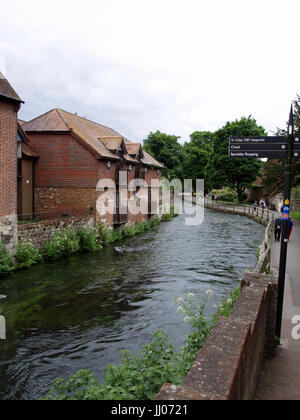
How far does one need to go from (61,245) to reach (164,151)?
50151 millimetres

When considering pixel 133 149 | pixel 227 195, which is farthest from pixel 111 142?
pixel 227 195

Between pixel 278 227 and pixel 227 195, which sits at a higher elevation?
pixel 227 195

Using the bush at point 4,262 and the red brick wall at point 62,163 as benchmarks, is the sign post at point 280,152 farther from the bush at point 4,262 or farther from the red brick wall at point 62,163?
the red brick wall at point 62,163

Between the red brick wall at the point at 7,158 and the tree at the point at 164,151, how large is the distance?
50.3 meters

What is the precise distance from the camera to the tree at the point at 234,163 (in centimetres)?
4681

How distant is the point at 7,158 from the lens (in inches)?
541

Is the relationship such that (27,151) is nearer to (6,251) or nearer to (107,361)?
(6,251)

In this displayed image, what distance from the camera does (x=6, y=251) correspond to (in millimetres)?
13281

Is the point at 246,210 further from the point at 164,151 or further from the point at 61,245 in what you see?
the point at 61,245

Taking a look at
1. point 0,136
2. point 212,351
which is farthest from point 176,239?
point 212,351

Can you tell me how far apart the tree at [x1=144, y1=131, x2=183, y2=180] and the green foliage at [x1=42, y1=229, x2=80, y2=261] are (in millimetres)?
47128

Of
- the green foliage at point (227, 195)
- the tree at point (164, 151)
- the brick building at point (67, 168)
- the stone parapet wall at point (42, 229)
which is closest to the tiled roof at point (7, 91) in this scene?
the stone parapet wall at point (42, 229)
